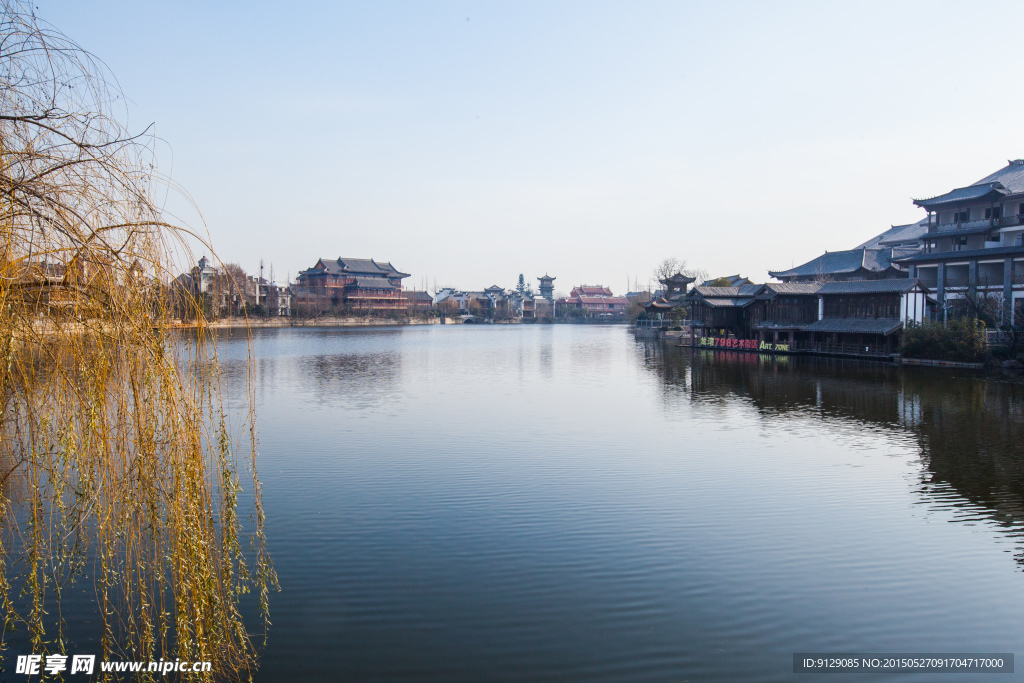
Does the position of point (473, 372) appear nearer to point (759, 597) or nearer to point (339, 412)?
point (339, 412)

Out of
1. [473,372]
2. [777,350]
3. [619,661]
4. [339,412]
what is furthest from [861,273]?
[619,661]

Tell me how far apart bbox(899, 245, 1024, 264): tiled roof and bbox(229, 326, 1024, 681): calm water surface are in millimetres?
14535

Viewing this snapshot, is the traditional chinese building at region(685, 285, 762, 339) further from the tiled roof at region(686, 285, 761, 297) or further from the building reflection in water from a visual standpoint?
the building reflection in water

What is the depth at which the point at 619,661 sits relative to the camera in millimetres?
5422

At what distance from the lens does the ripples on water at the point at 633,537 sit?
5.66m

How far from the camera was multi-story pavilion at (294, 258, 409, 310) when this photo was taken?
72125 millimetres

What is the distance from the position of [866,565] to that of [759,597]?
1683 mm

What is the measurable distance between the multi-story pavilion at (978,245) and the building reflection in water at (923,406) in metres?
6.48

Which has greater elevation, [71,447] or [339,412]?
[71,447]

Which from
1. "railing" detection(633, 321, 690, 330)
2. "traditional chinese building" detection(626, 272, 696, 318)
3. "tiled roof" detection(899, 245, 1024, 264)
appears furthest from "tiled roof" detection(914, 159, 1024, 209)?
"traditional chinese building" detection(626, 272, 696, 318)

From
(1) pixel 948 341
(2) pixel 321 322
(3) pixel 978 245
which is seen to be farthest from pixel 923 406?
(2) pixel 321 322

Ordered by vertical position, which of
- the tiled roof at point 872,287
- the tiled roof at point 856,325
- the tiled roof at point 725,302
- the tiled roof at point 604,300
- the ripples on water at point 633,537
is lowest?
the ripples on water at point 633,537

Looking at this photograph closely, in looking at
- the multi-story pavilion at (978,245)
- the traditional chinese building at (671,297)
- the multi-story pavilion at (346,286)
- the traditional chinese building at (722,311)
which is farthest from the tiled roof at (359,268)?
the multi-story pavilion at (978,245)

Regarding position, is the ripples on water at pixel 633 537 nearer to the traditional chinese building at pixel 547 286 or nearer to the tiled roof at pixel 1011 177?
the tiled roof at pixel 1011 177
